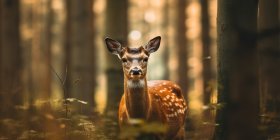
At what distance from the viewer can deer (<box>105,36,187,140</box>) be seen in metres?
7.70

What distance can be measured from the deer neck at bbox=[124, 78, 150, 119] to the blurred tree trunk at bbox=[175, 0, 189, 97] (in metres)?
13.6

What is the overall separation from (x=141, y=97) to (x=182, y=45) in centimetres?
1527

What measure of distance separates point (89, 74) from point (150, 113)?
236 inches

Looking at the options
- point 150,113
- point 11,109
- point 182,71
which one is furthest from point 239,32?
point 182,71

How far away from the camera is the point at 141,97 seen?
7750 mm

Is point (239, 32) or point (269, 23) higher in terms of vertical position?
point (269, 23)

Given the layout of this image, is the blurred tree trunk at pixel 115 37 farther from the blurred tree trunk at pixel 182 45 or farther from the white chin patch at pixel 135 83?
the blurred tree trunk at pixel 182 45

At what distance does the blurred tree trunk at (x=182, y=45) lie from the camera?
22.3 metres

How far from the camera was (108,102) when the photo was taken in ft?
36.2

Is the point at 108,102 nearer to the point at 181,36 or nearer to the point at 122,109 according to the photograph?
the point at 122,109

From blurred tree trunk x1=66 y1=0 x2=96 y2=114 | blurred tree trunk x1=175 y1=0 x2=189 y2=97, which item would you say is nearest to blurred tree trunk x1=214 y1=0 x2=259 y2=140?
blurred tree trunk x1=66 y1=0 x2=96 y2=114

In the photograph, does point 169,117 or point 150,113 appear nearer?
point 150,113

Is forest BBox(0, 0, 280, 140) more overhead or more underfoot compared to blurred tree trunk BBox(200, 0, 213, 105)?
more underfoot

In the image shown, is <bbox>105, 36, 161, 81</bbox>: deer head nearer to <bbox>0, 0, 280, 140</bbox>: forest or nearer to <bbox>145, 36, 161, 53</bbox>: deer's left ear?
<bbox>145, 36, 161, 53</bbox>: deer's left ear
